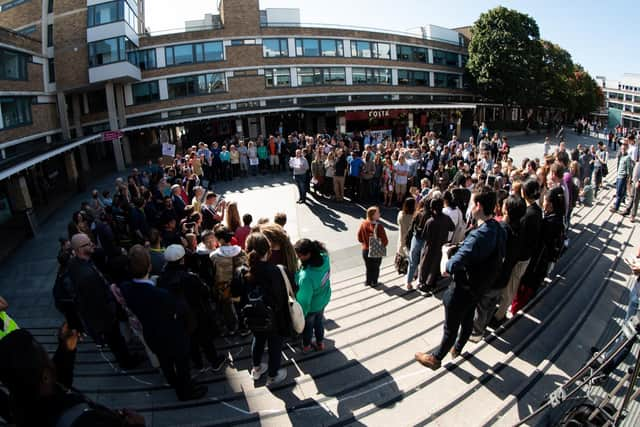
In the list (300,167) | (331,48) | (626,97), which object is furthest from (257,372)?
(626,97)

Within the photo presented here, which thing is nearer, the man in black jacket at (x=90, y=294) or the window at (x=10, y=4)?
the man in black jacket at (x=90, y=294)

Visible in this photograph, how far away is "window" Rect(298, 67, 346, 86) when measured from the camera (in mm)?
29688

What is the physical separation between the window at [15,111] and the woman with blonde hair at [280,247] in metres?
18.2

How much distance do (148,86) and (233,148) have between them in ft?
48.4

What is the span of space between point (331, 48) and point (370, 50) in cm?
443

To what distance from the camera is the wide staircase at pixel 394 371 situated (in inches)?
138

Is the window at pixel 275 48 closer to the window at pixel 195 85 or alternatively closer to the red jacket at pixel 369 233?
the window at pixel 195 85

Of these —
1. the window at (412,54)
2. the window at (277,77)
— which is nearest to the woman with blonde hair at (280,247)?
the window at (277,77)

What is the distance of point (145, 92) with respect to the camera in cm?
2584

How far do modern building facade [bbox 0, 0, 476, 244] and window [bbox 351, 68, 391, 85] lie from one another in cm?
11

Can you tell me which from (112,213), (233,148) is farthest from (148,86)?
(112,213)

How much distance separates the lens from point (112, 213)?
7.97 meters

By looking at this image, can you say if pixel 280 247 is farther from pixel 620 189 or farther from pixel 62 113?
pixel 62 113

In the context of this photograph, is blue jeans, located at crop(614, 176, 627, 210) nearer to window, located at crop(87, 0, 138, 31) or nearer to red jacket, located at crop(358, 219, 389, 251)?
red jacket, located at crop(358, 219, 389, 251)
